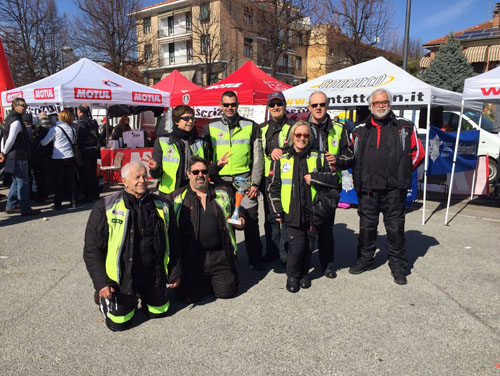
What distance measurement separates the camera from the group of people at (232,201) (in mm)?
2930

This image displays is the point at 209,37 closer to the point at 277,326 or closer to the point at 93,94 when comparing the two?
the point at 93,94

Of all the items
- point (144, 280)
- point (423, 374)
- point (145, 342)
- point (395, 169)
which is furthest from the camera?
point (395, 169)

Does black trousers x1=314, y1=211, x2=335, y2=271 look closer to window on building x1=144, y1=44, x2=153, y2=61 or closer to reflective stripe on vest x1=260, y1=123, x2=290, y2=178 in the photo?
reflective stripe on vest x1=260, y1=123, x2=290, y2=178

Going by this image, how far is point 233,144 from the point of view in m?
3.89

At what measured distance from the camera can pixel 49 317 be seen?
3215 millimetres

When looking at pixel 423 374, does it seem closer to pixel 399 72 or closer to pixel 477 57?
pixel 399 72

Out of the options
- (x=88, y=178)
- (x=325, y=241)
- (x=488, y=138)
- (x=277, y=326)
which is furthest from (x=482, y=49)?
(x=277, y=326)

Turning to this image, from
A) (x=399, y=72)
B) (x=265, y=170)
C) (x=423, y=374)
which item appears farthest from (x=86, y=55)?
(x=423, y=374)

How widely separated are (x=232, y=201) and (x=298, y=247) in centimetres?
77

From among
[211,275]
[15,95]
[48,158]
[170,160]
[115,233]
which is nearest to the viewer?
[115,233]

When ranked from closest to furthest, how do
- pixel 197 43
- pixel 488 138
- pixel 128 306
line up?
pixel 128 306 < pixel 488 138 < pixel 197 43

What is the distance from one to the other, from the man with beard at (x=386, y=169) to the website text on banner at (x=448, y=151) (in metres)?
3.15

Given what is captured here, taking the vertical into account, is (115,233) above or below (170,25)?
below

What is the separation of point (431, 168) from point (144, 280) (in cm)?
562
